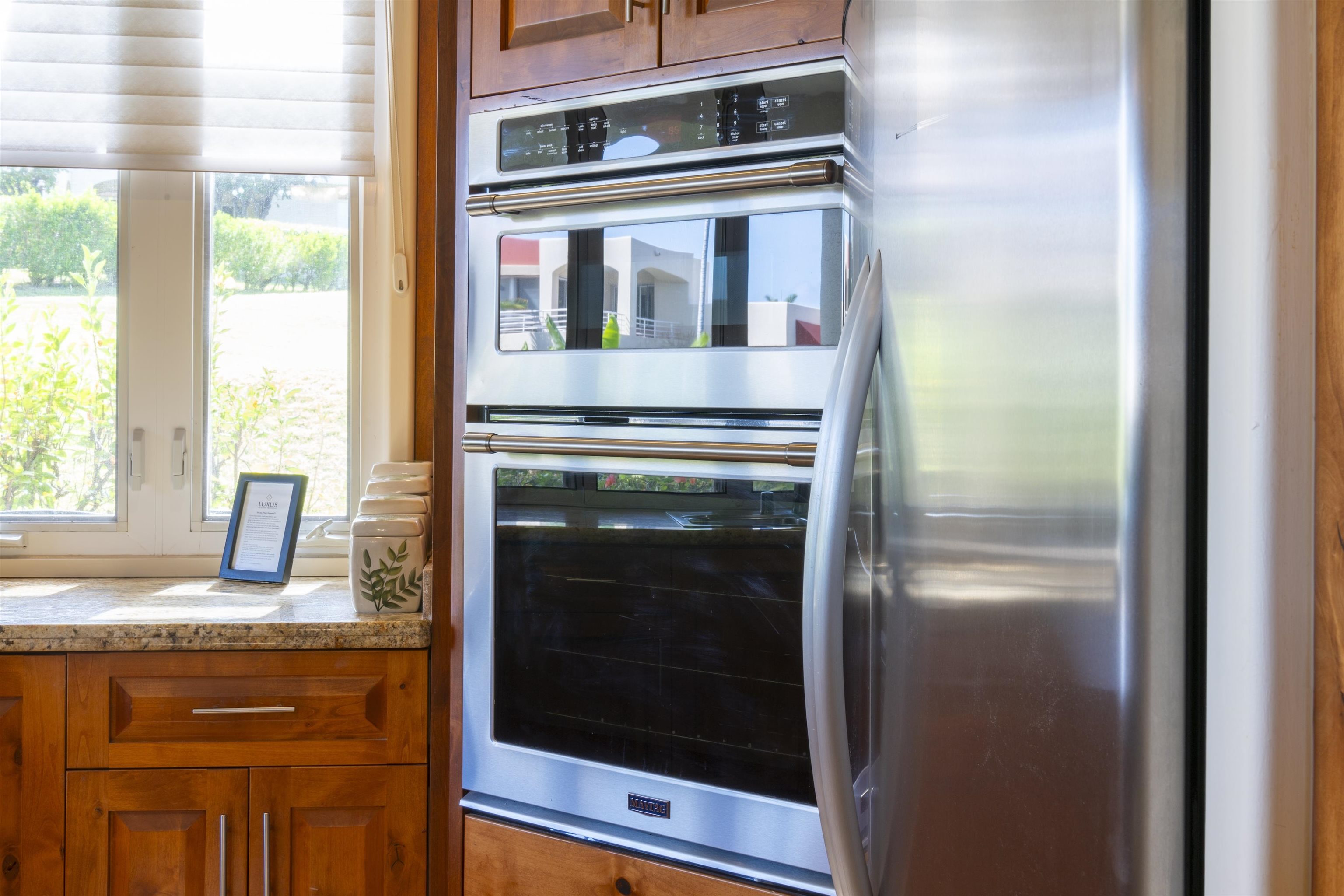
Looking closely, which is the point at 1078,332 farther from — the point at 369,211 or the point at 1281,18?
the point at 369,211

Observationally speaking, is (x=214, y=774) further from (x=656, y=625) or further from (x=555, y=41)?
(x=555, y=41)

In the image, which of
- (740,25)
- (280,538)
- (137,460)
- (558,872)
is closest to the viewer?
(740,25)

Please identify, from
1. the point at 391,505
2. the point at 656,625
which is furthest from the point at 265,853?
the point at 656,625

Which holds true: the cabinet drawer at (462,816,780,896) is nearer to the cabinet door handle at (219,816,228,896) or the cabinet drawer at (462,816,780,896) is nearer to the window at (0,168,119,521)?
the cabinet door handle at (219,816,228,896)

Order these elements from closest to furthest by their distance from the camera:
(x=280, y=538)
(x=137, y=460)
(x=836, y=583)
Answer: (x=836, y=583) → (x=280, y=538) → (x=137, y=460)

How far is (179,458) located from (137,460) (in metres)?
0.09

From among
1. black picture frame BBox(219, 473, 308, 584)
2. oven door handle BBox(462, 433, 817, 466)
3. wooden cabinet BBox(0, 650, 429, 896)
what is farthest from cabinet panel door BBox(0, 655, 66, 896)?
oven door handle BBox(462, 433, 817, 466)

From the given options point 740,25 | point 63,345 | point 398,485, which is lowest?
point 398,485

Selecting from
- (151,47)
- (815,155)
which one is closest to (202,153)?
(151,47)

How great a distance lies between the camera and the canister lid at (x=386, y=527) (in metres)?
1.60

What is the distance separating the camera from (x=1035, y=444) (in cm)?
54

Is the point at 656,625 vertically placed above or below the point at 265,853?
above

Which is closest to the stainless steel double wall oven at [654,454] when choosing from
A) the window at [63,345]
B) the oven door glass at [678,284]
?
the oven door glass at [678,284]

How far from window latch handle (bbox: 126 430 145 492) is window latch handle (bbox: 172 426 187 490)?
6 centimetres
